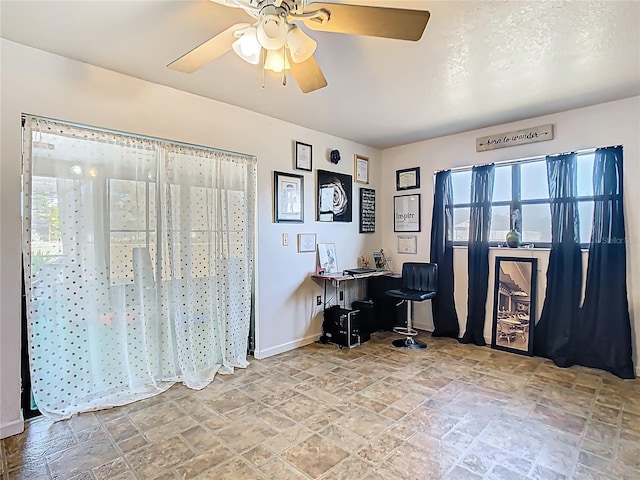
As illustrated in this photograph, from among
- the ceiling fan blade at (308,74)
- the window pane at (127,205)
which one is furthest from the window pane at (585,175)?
the window pane at (127,205)

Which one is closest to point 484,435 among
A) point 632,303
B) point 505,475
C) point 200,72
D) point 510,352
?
point 505,475

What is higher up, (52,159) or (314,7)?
(314,7)

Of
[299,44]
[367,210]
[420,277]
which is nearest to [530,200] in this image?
[420,277]

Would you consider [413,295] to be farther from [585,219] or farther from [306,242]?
[585,219]

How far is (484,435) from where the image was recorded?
2246 millimetres

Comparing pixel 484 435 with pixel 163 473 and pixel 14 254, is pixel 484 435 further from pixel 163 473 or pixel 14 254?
pixel 14 254

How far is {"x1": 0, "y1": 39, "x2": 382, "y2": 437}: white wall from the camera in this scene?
2.25 meters

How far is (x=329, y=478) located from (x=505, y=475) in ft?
3.07

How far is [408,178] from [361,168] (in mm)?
659

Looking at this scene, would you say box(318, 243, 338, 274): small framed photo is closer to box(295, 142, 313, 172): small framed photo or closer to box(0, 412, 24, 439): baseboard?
box(295, 142, 313, 172): small framed photo

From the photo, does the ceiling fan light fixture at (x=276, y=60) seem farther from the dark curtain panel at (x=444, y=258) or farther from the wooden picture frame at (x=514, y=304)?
the wooden picture frame at (x=514, y=304)

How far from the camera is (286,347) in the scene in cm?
388

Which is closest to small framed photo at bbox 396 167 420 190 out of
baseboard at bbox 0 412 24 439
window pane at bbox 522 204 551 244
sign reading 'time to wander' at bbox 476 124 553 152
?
sign reading 'time to wander' at bbox 476 124 553 152

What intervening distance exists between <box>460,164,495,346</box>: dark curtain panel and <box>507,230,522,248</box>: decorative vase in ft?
0.75
